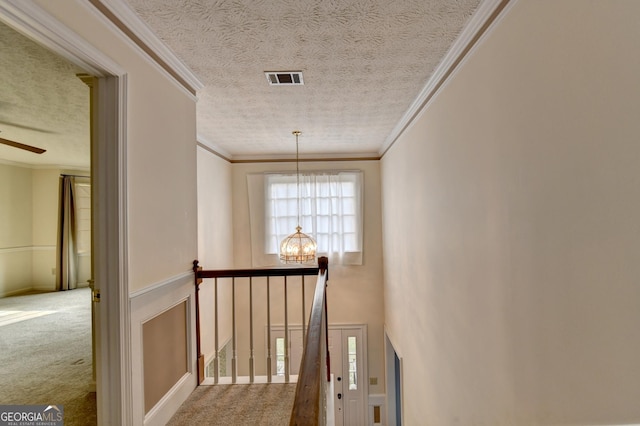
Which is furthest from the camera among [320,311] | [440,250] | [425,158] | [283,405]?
[425,158]

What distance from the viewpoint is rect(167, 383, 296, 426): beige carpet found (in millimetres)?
2119

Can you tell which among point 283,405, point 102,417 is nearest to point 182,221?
point 102,417

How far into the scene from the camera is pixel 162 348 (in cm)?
215

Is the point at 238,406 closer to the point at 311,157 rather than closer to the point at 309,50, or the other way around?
the point at 309,50

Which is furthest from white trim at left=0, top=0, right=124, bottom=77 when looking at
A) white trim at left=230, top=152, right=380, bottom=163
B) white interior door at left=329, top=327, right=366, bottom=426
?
white interior door at left=329, top=327, right=366, bottom=426

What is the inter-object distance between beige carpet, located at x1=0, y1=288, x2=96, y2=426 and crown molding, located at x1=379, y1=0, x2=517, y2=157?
3.22 metres

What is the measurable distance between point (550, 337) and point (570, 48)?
1.07 meters

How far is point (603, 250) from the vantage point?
3.28ft

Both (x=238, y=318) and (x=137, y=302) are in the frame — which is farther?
(x=238, y=318)

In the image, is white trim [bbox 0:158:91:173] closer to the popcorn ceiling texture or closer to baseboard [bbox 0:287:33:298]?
baseboard [bbox 0:287:33:298]

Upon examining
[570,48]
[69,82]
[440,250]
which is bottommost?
[440,250]

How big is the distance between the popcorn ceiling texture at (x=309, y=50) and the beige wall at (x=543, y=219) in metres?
0.35

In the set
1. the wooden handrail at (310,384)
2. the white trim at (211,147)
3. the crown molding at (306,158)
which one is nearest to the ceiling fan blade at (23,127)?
the white trim at (211,147)

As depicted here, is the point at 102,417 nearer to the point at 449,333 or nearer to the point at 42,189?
the point at 449,333
